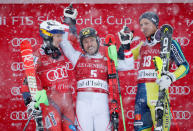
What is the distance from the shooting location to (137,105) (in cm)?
365

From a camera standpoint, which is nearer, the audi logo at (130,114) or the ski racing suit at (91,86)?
the ski racing suit at (91,86)

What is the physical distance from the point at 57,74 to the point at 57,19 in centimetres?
104

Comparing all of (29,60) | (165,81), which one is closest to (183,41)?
(165,81)

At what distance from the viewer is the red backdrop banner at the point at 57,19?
423cm

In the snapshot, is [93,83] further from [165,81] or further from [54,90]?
[165,81]

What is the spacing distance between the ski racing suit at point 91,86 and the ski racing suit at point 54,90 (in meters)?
0.14

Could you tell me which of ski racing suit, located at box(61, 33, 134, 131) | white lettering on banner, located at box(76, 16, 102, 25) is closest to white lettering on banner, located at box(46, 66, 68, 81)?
ski racing suit, located at box(61, 33, 134, 131)

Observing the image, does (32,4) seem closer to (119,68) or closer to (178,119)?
(119,68)

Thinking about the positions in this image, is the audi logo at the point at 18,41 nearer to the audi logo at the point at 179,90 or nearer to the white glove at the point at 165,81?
the white glove at the point at 165,81

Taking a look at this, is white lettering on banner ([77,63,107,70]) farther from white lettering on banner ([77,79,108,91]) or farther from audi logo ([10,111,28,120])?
audi logo ([10,111,28,120])

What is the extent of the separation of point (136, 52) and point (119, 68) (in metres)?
0.35

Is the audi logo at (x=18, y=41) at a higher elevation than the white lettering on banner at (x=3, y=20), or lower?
lower

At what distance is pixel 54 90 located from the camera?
3.66 m

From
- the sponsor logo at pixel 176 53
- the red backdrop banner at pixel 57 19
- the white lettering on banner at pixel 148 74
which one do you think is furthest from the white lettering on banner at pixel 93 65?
the sponsor logo at pixel 176 53
